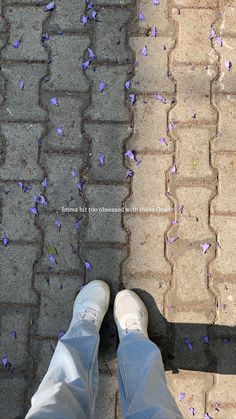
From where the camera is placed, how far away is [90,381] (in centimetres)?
220

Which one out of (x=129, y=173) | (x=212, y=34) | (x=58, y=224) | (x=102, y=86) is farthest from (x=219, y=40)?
(x=58, y=224)

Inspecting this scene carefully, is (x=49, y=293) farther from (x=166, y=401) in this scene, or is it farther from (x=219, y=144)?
(x=219, y=144)

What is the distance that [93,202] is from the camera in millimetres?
2578

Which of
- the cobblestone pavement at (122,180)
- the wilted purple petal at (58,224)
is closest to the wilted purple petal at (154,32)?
the cobblestone pavement at (122,180)

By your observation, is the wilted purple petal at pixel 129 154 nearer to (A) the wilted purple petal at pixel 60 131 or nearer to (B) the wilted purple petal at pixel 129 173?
(B) the wilted purple petal at pixel 129 173

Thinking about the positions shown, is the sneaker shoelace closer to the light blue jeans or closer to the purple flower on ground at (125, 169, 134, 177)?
the light blue jeans

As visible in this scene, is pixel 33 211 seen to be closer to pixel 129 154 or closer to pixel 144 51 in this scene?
pixel 129 154

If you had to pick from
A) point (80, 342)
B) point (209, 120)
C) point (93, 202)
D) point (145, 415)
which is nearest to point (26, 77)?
point (93, 202)

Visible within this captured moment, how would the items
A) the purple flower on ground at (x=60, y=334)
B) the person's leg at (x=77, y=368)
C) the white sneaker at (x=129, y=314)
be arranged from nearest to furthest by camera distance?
the person's leg at (x=77, y=368), the white sneaker at (x=129, y=314), the purple flower on ground at (x=60, y=334)

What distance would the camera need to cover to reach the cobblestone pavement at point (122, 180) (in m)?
2.53

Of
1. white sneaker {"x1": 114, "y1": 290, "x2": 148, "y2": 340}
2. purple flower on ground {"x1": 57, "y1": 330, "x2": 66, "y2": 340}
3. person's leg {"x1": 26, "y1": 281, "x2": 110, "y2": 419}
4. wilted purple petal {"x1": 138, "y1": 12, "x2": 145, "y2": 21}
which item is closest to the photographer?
person's leg {"x1": 26, "y1": 281, "x2": 110, "y2": 419}

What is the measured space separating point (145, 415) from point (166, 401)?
0.11m

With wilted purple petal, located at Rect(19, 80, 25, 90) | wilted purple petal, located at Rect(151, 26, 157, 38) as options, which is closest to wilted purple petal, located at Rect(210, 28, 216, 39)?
wilted purple petal, located at Rect(151, 26, 157, 38)

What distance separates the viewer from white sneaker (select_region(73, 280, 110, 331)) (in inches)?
96.9
